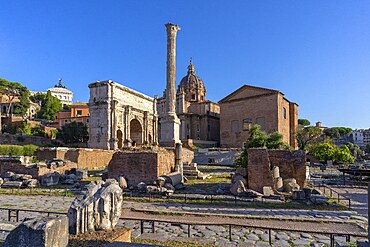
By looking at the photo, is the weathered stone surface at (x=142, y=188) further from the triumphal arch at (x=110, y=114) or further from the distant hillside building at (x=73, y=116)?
the distant hillside building at (x=73, y=116)

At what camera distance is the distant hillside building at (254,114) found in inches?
1436

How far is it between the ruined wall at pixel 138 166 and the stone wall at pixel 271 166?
156 inches

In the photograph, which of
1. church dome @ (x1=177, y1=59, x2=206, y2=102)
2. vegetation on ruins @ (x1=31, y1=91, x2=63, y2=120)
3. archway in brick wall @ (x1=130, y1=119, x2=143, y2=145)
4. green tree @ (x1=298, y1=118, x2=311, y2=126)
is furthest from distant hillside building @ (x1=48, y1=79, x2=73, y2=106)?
green tree @ (x1=298, y1=118, x2=311, y2=126)

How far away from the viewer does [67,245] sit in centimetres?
317

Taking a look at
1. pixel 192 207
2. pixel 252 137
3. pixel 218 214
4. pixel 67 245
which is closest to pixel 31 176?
pixel 192 207

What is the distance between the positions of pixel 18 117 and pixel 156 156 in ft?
147

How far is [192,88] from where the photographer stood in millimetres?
59125

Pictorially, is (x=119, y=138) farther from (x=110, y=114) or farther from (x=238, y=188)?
(x=238, y=188)

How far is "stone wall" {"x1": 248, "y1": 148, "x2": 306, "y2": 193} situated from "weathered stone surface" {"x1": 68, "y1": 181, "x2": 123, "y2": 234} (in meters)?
6.94

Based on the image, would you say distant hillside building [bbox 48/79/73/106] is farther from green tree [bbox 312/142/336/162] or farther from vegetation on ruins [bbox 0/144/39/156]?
green tree [bbox 312/142/336/162]

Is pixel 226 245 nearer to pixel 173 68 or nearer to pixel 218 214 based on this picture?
pixel 218 214

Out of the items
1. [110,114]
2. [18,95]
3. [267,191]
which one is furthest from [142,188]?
[18,95]

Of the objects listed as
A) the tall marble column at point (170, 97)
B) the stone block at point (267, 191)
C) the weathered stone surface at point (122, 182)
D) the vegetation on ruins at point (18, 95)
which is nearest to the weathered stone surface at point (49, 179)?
the weathered stone surface at point (122, 182)

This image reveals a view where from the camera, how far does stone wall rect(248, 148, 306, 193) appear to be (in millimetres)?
10039
